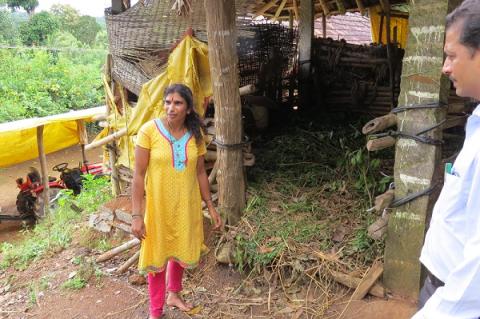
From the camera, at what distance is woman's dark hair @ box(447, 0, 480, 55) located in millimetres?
1220

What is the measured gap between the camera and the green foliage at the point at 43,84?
1420 centimetres

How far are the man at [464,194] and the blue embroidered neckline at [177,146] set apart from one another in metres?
1.86

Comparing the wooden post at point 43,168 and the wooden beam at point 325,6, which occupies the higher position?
the wooden beam at point 325,6

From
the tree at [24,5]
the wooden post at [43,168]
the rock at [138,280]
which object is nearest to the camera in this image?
the rock at [138,280]

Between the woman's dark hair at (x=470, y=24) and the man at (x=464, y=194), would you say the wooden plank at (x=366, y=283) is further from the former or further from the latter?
the woman's dark hair at (x=470, y=24)

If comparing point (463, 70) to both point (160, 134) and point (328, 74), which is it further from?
point (328, 74)

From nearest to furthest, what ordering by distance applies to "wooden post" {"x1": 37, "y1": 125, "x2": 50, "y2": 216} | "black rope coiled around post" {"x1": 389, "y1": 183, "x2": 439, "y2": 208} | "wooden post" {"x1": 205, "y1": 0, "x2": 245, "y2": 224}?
"black rope coiled around post" {"x1": 389, "y1": 183, "x2": 439, "y2": 208}
"wooden post" {"x1": 205, "y1": 0, "x2": 245, "y2": 224}
"wooden post" {"x1": 37, "y1": 125, "x2": 50, "y2": 216}

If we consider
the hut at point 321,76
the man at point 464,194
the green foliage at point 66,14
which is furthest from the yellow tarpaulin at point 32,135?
the green foliage at point 66,14

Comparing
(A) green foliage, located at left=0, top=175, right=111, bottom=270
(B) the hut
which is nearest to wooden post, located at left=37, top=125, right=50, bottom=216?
(A) green foliage, located at left=0, top=175, right=111, bottom=270

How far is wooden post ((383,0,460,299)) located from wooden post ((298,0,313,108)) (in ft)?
11.5

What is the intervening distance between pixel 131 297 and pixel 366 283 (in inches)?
83.5

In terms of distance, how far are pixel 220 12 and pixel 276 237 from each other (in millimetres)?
2003

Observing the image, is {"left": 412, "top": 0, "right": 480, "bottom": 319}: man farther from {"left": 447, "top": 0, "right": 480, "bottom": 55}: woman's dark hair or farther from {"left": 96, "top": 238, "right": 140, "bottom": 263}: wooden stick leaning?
{"left": 96, "top": 238, "right": 140, "bottom": 263}: wooden stick leaning

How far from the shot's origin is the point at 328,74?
6.20 m
